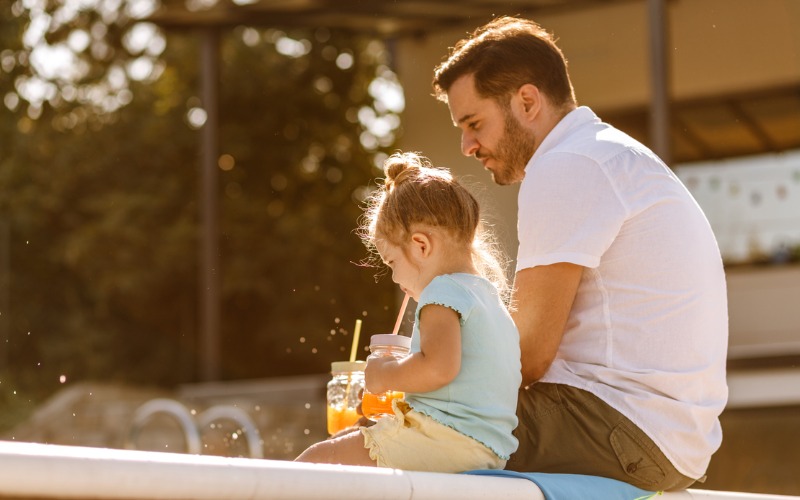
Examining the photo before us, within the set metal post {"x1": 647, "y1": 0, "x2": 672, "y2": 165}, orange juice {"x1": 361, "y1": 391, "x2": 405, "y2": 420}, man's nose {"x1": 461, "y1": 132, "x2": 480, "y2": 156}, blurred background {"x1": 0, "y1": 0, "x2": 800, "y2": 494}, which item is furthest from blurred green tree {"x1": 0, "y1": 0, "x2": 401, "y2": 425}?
orange juice {"x1": 361, "y1": 391, "x2": 405, "y2": 420}

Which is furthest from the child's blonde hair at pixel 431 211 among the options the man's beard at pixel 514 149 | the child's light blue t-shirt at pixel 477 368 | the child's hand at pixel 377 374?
the man's beard at pixel 514 149

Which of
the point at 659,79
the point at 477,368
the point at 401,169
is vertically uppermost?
the point at 659,79

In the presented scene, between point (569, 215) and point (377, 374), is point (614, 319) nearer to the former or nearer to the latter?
point (569, 215)

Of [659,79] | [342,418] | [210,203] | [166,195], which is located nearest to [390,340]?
[342,418]

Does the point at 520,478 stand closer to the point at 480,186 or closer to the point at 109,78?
the point at 480,186

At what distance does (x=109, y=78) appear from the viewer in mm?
19125

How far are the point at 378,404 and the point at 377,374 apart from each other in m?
0.28

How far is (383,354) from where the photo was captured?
8.40ft

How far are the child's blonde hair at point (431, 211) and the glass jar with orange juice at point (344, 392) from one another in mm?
395

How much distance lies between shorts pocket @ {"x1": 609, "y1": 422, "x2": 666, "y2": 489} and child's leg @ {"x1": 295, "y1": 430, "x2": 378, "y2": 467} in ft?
1.51

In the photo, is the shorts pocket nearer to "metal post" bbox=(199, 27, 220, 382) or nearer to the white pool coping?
the white pool coping

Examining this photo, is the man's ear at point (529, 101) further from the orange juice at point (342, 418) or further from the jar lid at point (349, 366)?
the orange juice at point (342, 418)

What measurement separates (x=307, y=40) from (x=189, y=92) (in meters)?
2.01

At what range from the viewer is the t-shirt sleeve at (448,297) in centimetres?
236
